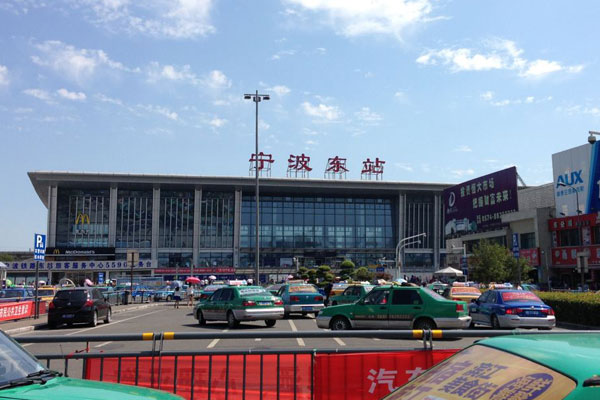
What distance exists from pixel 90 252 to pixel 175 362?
9048cm

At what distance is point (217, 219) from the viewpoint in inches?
3836

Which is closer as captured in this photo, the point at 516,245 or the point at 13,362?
the point at 13,362

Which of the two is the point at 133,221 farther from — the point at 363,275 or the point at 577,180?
the point at 577,180

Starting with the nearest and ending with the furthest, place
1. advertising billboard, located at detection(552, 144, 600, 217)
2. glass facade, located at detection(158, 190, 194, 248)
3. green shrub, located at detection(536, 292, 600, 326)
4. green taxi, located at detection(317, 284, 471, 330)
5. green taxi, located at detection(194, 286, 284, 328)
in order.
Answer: green taxi, located at detection(317, 284, 471, 330), green taxi, located at detection(194, 286, 284, 328), green shrub, located at detection(536, 292, 600, 326), advertising billboard, located at detection(552, 144, 600, 217), glass facade, located at detection(158, 190, 194, 248)

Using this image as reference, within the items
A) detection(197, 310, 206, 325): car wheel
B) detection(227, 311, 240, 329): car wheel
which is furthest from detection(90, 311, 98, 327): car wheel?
detection(227, 311, 240, 329): car wheel

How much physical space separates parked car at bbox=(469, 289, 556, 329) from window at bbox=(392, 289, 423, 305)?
12.3 feet

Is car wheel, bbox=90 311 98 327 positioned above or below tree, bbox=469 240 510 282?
below

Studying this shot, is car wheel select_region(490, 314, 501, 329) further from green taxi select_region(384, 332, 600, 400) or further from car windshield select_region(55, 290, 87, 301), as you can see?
green taxi select_region(384, 332, 600, 400)

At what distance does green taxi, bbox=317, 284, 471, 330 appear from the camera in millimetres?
16703

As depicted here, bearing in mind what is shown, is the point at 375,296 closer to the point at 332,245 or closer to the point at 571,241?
the point at 571,241

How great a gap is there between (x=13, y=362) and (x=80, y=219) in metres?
94.5

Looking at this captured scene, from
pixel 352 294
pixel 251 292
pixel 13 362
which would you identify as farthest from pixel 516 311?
pixel 13 362

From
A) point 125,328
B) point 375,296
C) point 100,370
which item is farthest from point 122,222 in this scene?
point 100,370

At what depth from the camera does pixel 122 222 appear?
311 ft
